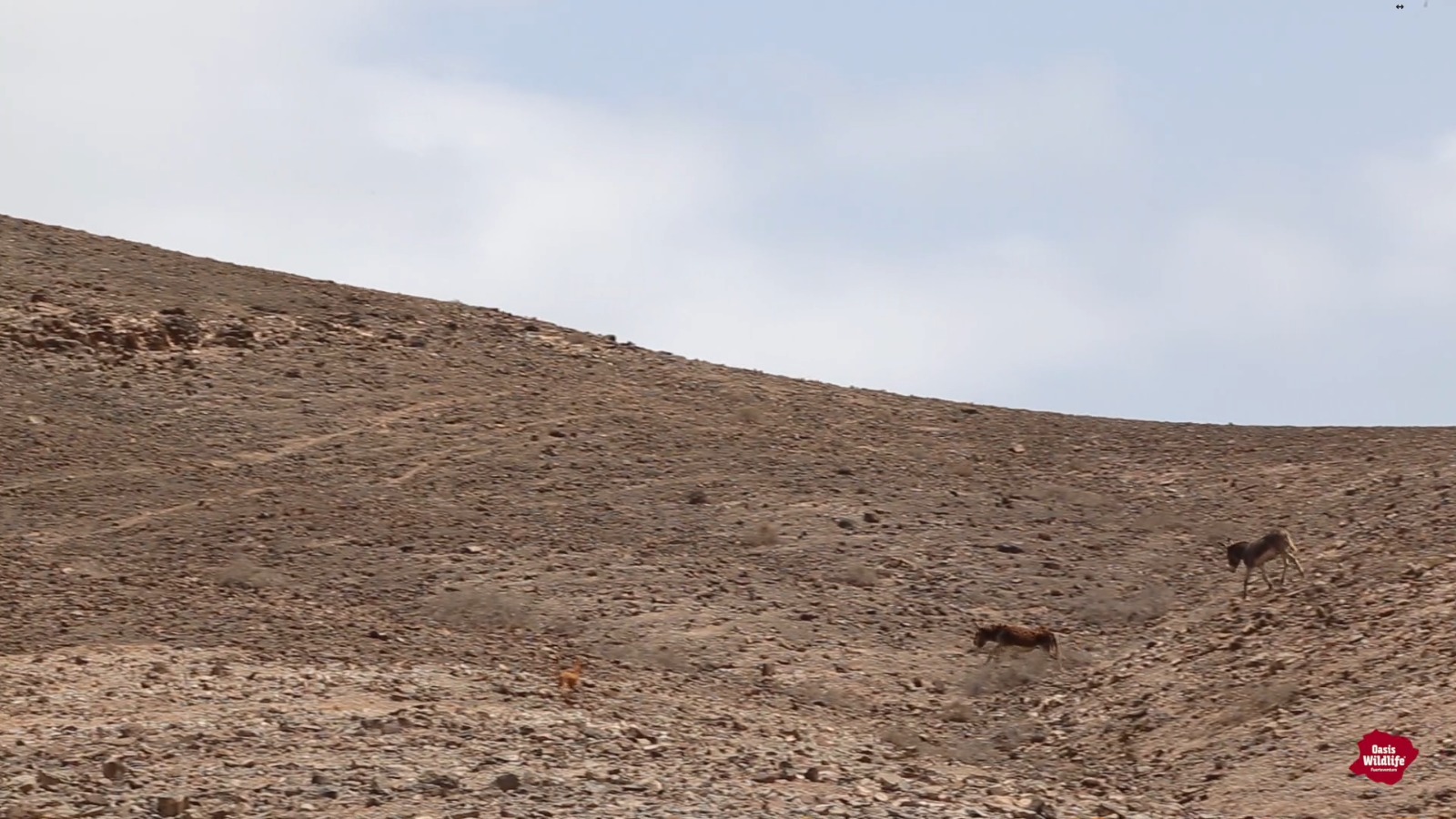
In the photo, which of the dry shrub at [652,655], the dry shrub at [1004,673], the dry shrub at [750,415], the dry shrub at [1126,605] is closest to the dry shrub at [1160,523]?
the dry shrub at [1126,605]

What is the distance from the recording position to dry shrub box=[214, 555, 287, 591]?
81.0ft

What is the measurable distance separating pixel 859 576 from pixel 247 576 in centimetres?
739

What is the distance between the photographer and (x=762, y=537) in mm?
27047

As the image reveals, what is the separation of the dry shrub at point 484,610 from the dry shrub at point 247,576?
6.68 feet

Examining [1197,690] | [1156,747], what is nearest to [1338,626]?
[1197,690]

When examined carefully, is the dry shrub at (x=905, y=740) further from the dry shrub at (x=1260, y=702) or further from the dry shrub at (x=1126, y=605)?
the dry shrub at (x=1126, y=605)

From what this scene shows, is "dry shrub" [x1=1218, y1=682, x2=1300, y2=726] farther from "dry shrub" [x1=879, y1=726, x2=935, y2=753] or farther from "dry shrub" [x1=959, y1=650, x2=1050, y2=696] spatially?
"dry shrub" [x1=959, y1=650, x2=1050, y2=696]

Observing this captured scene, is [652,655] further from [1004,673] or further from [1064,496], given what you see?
[1064,496]

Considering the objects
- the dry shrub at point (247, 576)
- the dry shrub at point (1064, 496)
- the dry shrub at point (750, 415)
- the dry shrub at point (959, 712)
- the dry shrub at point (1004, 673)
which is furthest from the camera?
the dry shrub at point (750, 415)

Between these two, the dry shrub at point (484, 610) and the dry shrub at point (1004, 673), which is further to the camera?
the dry shrub at point (484, 610)

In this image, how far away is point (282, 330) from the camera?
3444 centimetres

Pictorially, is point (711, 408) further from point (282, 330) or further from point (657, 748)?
point (657, 748)

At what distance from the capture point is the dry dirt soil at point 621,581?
17391 mm
